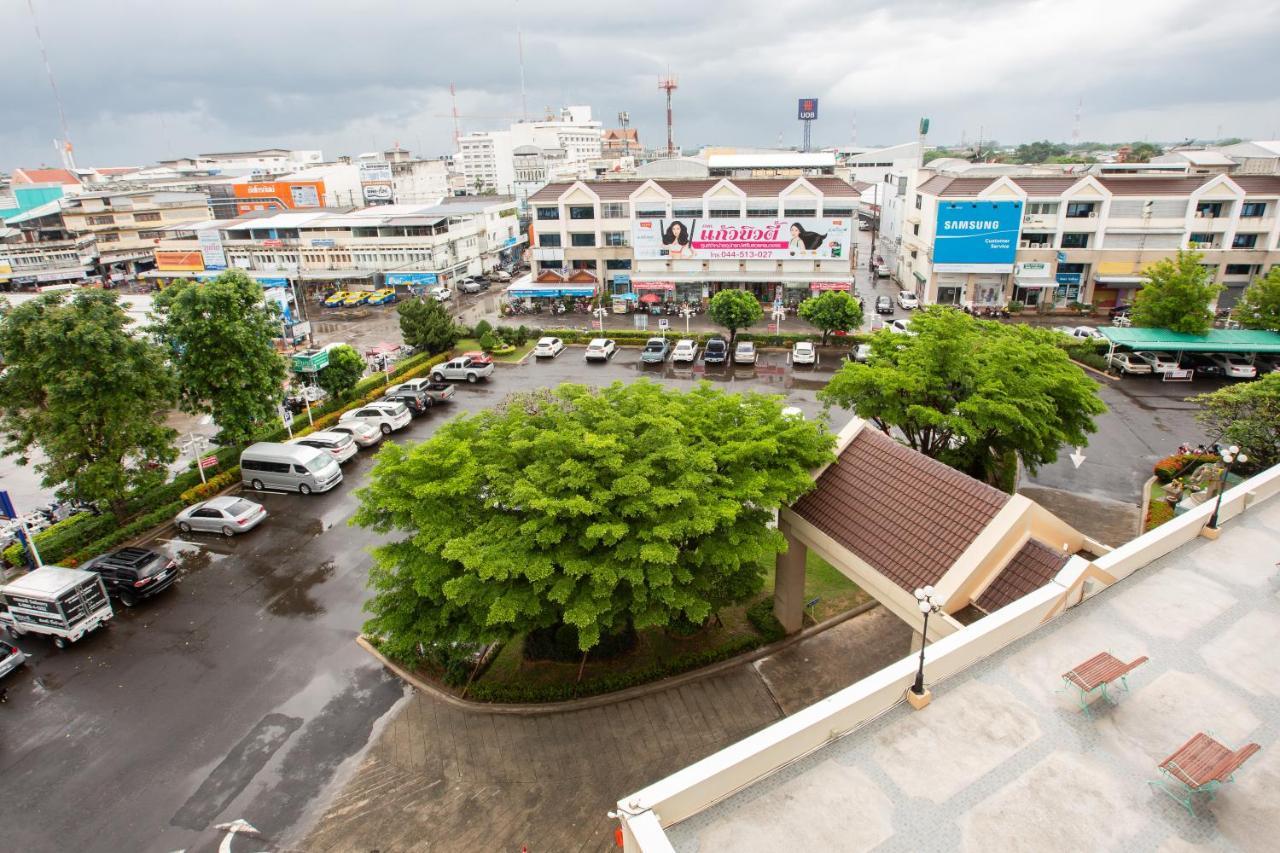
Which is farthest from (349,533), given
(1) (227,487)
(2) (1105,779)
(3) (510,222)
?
(3) (510,222)

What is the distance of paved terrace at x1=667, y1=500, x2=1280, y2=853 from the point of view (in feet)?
25.9

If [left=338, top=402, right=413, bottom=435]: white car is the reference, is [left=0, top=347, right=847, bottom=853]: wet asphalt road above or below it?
below

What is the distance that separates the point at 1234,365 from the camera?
34.5 meters

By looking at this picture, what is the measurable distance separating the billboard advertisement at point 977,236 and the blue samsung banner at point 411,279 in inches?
1625

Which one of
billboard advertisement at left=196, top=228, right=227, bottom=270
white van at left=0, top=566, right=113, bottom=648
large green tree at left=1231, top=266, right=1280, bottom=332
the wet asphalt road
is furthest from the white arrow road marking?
billboard advertisement at left=196, top=228, right=227, bottom=270

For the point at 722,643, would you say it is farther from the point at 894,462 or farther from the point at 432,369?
the point at 432,369

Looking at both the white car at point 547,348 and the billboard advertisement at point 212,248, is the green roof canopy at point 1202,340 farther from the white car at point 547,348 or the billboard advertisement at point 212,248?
the billboard advertisement at point 212,248

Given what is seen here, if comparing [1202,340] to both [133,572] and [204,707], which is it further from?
[133,572]

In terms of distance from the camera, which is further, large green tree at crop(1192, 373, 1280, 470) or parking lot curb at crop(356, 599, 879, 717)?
large green tree at crop(1192, 373, 1280, 470)

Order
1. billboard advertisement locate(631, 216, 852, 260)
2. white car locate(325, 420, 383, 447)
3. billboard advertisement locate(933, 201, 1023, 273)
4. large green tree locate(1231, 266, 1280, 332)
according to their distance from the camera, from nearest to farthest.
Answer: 1. white car locate(325, 420, 383, 447)
2. large green tree locate(1231, 266, 1280, 332)
3. billboard advertisement locate(933, 201, 1023, 273)
4. billboard advertisement locate(631, 216, 852, 260)

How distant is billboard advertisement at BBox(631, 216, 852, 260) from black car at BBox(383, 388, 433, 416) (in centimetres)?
2487

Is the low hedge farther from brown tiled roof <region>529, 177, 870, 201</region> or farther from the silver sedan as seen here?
the silver sedan

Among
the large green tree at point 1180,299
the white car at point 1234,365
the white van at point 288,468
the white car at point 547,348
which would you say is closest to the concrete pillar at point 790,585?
the white van at point 288,468

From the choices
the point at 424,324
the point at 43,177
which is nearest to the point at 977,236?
the point at 424,324
